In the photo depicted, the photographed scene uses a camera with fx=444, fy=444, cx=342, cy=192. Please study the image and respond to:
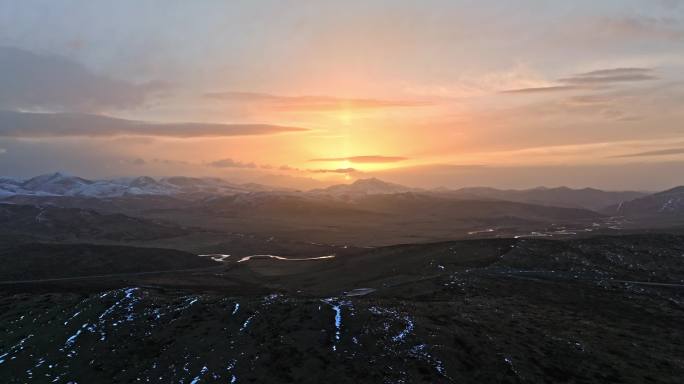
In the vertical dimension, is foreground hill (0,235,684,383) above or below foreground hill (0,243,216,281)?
above

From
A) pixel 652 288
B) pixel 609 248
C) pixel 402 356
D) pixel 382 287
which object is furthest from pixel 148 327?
pixel 609 248

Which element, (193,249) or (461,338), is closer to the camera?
(461,338)

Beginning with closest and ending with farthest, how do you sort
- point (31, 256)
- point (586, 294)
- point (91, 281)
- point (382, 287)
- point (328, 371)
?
point (328, 371)
point (586, 294)
point (382, 287)
point (91, 281)
point (31, 256)

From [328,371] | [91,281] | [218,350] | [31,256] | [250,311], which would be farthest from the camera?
[31,256]

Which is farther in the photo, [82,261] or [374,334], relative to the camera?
[82,261]

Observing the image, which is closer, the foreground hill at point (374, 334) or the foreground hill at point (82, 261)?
the foreground hill at point (374, 334)

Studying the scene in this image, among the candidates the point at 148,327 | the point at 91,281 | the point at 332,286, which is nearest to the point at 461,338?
the point at 148,327

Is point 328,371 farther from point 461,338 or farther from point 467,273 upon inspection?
point 467,273

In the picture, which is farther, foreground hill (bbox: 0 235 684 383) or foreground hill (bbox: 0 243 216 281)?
foreground hill (bbox: 0 243 216 281)

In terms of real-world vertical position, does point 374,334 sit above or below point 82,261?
above

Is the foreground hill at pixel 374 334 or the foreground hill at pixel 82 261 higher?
the foreground hill at pixel 374 334

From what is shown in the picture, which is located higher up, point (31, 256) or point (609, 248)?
point (609, 248)
